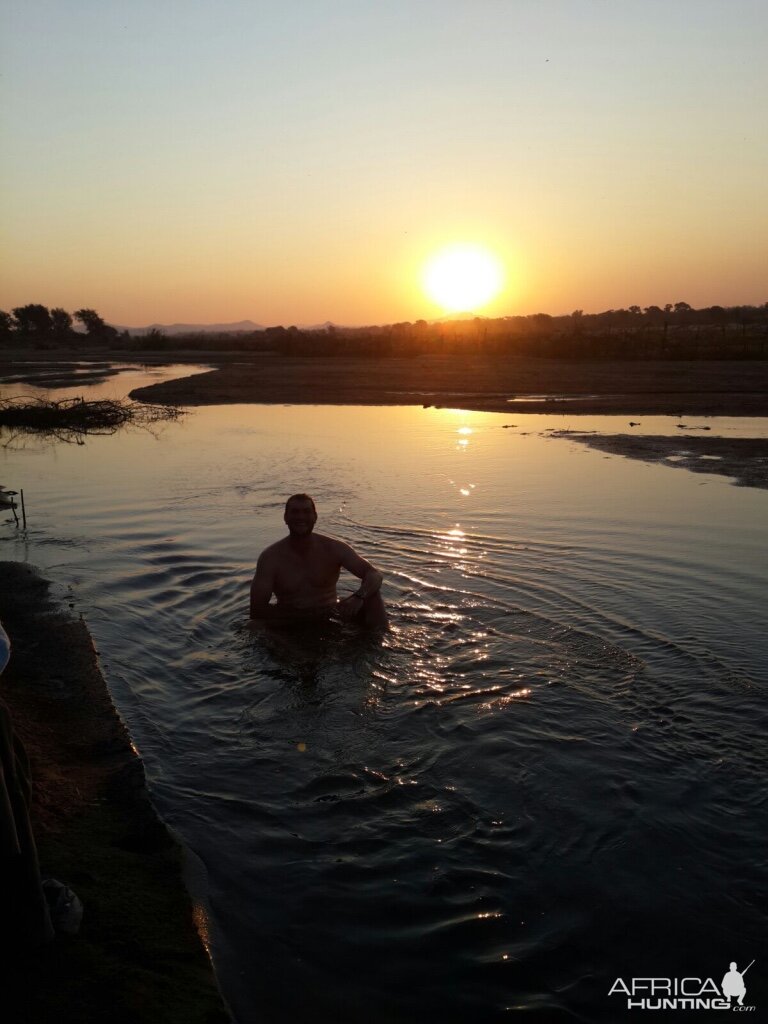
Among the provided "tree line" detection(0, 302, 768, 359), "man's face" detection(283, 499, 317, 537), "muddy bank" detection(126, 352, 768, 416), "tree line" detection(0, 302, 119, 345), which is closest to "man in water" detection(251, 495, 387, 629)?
"man's face" detection(283, 499, 317, 537)

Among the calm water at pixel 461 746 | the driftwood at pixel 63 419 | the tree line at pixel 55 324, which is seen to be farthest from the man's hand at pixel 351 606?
the tree line at pixel 55 324

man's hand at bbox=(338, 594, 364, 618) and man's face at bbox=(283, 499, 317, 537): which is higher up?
man's face at bbox=(283, 499, 317, 537)

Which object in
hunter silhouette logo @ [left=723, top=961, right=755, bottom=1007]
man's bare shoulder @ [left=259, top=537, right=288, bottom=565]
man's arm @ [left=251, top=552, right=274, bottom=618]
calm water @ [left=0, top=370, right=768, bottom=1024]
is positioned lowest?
hunter silhouette logo @ [left=723, top=961, right=755, bottom=1007]

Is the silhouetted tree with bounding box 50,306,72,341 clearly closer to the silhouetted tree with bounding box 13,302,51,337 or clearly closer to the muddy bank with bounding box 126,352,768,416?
the silhouetted tree with bounding box 13,302,51,337

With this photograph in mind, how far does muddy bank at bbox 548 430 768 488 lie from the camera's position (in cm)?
1430

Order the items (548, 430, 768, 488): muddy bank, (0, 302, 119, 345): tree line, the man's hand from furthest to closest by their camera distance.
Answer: (0, 302, 119, 345): tree line < (548, 430, 768, 488): muddy bank < the man's hand

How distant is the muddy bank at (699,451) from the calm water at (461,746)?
2900 mm

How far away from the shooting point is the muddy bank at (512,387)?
2495 cm

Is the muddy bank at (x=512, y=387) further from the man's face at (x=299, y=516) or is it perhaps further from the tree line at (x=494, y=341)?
the man's face at (x=299, y=516)

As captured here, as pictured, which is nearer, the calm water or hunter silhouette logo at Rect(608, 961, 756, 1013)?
hunter silhouette logo at Rect(608, 961, 756, 1013)

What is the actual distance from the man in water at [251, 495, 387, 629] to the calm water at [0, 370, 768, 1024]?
0.28 m

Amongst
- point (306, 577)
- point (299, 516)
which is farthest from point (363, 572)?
point (299, 516)

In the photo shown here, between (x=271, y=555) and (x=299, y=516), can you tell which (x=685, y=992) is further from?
(x=271, y=555)

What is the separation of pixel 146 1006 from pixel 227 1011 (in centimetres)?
30
